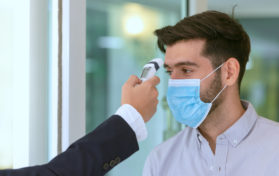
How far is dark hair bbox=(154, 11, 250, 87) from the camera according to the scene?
69.7 inches

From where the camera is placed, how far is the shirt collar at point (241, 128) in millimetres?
1647

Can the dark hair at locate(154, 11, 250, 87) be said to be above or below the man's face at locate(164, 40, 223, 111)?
above

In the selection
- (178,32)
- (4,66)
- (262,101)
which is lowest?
(262,101)

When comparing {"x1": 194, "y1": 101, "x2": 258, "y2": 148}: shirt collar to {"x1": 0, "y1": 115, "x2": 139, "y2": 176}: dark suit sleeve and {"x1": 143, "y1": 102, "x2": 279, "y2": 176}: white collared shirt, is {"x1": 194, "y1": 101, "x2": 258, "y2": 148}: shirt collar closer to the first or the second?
{"x1": 143, "y1": 102, "x2": 279, "y2": 176}: white collared shirt

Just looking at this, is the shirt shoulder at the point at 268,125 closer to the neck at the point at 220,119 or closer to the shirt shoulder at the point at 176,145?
the neck at the point at 220,119

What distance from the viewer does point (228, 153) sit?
164 centimetres

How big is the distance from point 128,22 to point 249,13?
3726mm

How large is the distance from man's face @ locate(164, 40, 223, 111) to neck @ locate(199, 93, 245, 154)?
0.10ft

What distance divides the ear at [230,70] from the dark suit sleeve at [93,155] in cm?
103

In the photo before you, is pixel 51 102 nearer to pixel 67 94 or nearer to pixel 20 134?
pixel 67 94

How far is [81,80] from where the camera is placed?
1.76 meters

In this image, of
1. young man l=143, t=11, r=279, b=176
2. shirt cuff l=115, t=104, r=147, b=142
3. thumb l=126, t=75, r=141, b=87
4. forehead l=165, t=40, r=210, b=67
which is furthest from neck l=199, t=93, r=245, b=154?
shirt cuff l=115, t=104, r=147, b=142

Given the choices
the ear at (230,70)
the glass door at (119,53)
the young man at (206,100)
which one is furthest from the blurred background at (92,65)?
the ear at (230,70)

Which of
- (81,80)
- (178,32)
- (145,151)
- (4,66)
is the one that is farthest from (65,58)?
(145,151)
